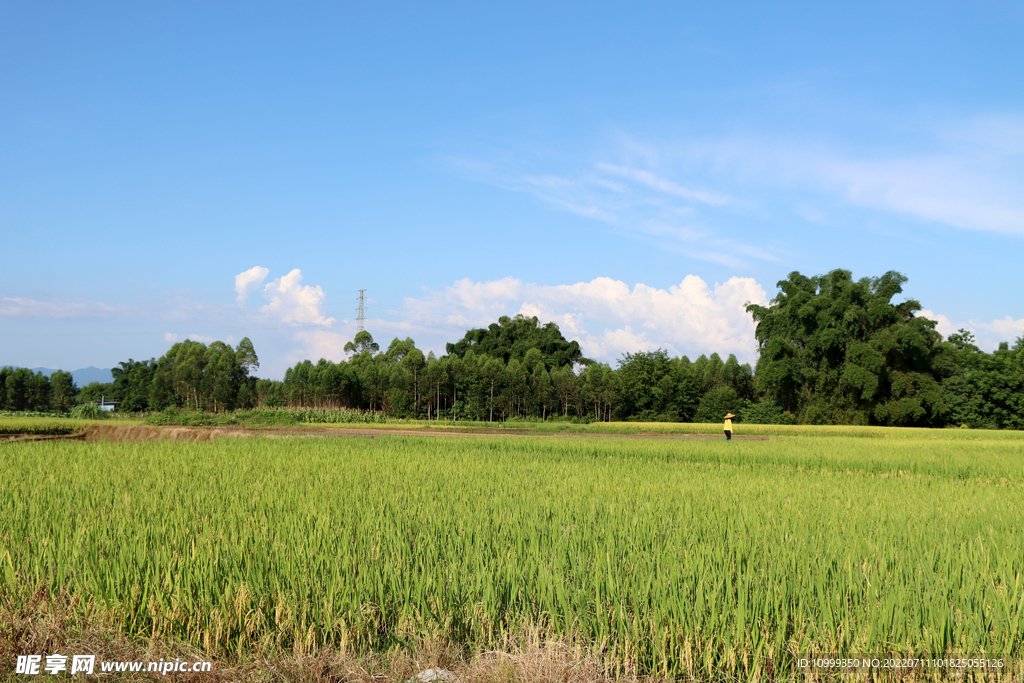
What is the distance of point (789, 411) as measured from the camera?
5022 centimetres

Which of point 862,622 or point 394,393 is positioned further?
point 394,393

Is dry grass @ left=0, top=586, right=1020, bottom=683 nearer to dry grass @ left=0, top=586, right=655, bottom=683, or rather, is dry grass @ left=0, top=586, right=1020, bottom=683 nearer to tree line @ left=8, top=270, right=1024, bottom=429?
dry grass @ left=0, top=586, right=655, bottom=683

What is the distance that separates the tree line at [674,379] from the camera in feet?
148

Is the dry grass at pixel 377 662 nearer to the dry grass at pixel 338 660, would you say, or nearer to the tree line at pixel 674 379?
the dry grass at pixel 338 660

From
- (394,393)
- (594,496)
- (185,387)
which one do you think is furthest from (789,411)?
(185,387)

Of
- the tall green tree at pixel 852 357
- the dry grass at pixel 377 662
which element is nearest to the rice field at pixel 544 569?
the dry grass at pixel 377 662

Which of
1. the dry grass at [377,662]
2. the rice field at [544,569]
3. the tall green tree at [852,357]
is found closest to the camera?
the dry grass at [377,662]

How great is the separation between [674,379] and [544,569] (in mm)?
55011

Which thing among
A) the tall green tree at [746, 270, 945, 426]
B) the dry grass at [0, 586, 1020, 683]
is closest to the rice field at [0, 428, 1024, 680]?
the dry grass at [0, 586, 1020, 683]

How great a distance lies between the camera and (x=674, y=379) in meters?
56.4

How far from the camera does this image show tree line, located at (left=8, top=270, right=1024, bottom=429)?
148 ft

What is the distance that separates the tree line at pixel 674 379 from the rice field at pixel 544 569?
44.1 meters

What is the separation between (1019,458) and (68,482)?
1994 centimetres

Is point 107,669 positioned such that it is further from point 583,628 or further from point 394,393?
point 394,393
